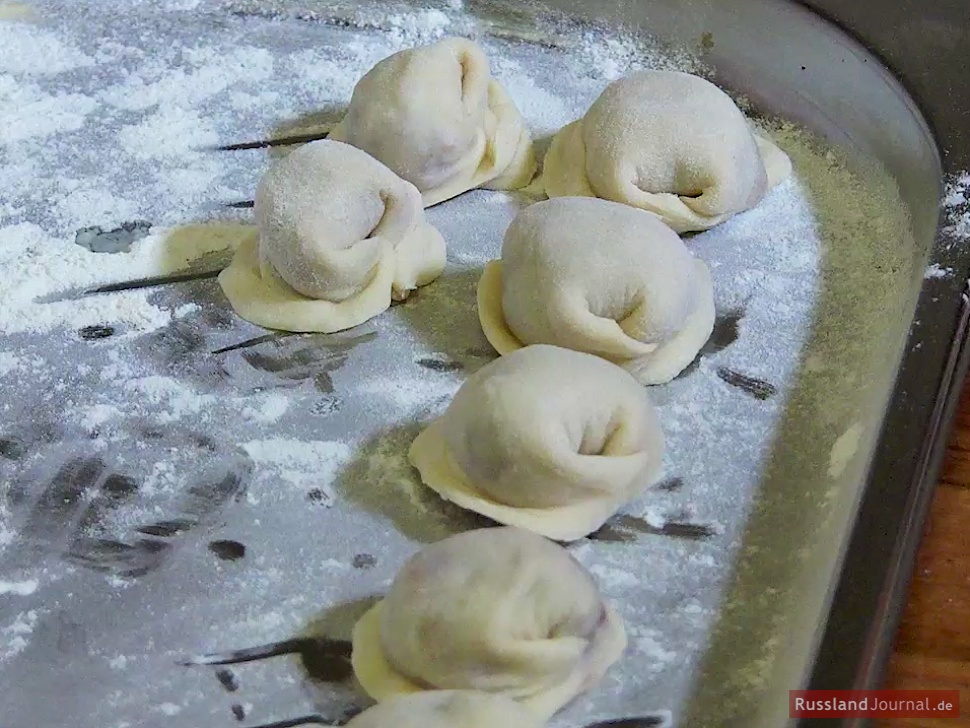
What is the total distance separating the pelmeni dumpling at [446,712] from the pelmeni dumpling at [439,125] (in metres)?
0.69

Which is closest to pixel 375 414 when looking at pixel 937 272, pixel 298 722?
pixel 298 722

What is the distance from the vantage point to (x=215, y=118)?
147 cm

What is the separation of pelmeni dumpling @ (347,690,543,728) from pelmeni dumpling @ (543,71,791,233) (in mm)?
645

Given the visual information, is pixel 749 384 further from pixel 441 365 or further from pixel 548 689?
pixel 548 689

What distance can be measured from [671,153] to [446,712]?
72cm

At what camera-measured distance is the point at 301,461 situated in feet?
3.57

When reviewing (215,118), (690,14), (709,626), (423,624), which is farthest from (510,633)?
(690,14)

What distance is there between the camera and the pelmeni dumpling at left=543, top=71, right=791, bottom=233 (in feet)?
4.04

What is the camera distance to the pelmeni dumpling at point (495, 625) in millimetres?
843

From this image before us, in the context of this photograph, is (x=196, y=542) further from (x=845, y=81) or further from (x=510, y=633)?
(x=845, y=81)

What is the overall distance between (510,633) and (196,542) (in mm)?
358

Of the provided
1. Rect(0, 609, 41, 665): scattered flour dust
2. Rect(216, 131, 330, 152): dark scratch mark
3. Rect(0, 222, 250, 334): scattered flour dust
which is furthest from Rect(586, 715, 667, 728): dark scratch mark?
Rect(216, 131, 330, 152): dark scratch mark

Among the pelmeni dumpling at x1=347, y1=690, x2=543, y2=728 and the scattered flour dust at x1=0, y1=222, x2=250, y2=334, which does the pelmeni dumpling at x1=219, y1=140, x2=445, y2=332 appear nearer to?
the scattered flour dust at x1=0, y1=222, x2=250, y2=334

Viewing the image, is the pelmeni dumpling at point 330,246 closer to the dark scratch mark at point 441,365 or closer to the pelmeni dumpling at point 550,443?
the dark scratch mark at point 441,365
